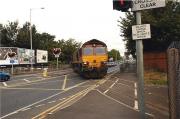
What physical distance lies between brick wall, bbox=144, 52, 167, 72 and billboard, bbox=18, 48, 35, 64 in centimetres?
3155

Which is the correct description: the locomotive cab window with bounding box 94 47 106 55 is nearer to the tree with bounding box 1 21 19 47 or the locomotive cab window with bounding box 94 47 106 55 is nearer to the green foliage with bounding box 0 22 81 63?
the green foliage with bounding box 0 22 81 63

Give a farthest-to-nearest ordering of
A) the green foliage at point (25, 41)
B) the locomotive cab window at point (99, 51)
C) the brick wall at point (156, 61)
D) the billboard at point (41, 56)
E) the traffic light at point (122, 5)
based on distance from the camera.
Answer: the green foliage at point (25, 41)
the billboard at point (41, 56)
the brick wall at point (156, 61)
the locomotive cab window at point (99, 51)
the traffic light at point (122, 5)

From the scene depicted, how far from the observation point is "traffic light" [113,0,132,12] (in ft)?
39.1

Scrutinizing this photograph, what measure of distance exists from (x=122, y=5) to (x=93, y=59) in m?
35.1

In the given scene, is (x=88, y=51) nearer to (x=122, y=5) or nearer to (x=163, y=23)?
(x=163, y=23)

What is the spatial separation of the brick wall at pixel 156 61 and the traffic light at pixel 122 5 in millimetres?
36556

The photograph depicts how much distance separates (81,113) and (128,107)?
285 cm

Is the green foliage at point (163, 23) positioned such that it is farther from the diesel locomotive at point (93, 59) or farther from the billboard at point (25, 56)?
the billboard at point (25, 56)

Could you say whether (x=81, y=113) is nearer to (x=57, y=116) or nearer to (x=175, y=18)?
(x=57, y=116)

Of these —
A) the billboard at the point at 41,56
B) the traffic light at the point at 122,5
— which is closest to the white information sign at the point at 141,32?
the traffic light at the point at 122,5

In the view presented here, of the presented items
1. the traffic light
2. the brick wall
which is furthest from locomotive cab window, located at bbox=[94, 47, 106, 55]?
the traffic light

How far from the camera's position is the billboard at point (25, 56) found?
269 ft

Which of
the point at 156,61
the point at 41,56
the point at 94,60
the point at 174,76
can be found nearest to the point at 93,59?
the point at 94,60

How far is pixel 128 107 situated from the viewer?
2005 centimetres
